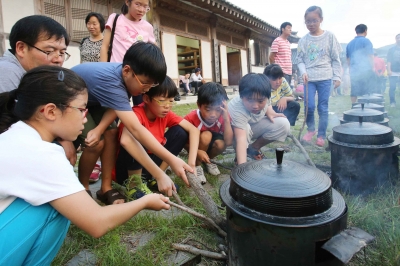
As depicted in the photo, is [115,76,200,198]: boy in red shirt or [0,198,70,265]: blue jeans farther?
[115,76,200,198]: boy in red shirt

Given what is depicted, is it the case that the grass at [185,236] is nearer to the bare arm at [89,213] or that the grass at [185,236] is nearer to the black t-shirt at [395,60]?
the bare arm at [89,213]

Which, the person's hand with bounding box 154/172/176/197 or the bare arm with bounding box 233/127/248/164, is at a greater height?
the bare arm with bounding box 233/127/248/164

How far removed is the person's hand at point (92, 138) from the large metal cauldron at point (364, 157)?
7.01 feet

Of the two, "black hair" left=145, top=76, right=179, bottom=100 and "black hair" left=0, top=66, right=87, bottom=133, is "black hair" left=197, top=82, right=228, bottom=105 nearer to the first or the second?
"black hair" left=145, top=76, right=179, bottom=100

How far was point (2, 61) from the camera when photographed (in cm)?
192

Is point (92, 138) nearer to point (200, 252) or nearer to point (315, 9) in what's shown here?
point (200, 252)

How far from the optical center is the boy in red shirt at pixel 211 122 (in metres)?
2.88

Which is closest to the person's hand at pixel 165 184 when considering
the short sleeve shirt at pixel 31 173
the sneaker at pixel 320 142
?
the short sleeve shirt at pixel 31 173

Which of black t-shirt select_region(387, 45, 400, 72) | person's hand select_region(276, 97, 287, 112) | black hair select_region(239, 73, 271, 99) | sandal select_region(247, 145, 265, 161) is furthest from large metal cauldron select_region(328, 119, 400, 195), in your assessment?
black t-shirt select_region(387, 45, 400, 72)

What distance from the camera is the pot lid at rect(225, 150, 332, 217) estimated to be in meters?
1.33

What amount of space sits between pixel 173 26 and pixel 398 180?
9216mm

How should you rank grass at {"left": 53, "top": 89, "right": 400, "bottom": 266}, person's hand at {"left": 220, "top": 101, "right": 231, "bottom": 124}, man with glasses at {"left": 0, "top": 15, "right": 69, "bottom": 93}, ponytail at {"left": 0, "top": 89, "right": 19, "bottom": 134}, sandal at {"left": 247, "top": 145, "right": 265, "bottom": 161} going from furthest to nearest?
sandal at {"left": 247, "top": 145, "right": 265, "bottom": 161} < person's hand at {"left": 220, "top": 101, "right": 231, "bottom": 124} < man with glasses at {"left": 0, "top": 15, "right": 69, "bottom": 93} < grass at {"left": 53, "top": 89, "right": 400, "bottom": 266} < ponytail at {"left": 0, "top": 89, "right": 19, "bottom": 134}

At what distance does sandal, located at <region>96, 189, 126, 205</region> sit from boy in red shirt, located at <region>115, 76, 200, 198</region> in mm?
113

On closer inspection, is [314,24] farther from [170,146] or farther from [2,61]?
[2,61]
